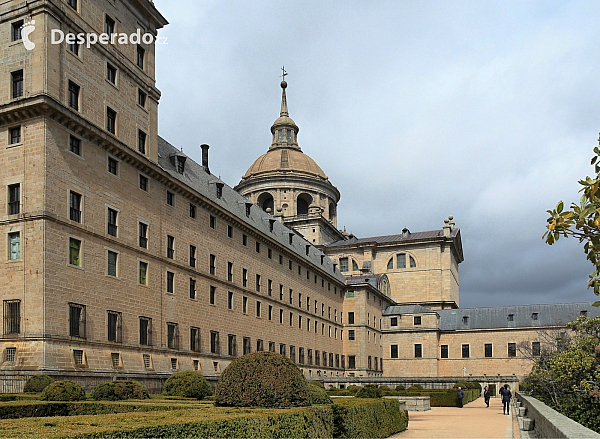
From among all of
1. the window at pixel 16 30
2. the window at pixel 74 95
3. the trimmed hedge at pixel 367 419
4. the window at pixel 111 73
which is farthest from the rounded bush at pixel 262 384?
the window at pixel 111 73

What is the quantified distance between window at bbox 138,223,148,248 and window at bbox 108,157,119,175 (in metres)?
3.52

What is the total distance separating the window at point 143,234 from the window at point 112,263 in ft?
8.84

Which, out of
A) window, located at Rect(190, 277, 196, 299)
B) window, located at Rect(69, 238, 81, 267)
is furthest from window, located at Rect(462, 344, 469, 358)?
window, located at Rect(69, 238, 81, 267)

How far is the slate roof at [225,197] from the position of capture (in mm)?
41594

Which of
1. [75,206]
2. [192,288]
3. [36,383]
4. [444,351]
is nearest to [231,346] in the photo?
[192,288]

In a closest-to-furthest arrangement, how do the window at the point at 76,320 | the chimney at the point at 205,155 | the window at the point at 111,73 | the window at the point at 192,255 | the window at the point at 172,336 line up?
1. the window at the point at 76,320
2. the window at the point at 111,73
3. the window at the point at 172,336
4. the window at the point at 192,255
5. the chimney at the point at 205,155

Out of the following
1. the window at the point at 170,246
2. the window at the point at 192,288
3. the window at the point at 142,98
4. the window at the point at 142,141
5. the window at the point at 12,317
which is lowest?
the window at the point at 12,317

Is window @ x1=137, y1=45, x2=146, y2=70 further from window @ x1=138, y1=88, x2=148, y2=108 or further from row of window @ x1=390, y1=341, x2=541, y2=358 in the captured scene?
row of window @ x1=390, y1=341, x2=541, y2=358

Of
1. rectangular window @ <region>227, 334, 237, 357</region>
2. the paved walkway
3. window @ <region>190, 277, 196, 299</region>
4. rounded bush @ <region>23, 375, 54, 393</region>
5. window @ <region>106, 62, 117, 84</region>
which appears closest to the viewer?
the paved walkway

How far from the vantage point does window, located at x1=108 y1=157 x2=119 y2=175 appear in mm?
33156

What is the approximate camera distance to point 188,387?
2788 cm

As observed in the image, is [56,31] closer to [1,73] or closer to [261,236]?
[1,73]

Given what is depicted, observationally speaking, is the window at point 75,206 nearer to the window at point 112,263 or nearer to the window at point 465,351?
the window at point 112,263

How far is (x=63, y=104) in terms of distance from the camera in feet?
95.6
